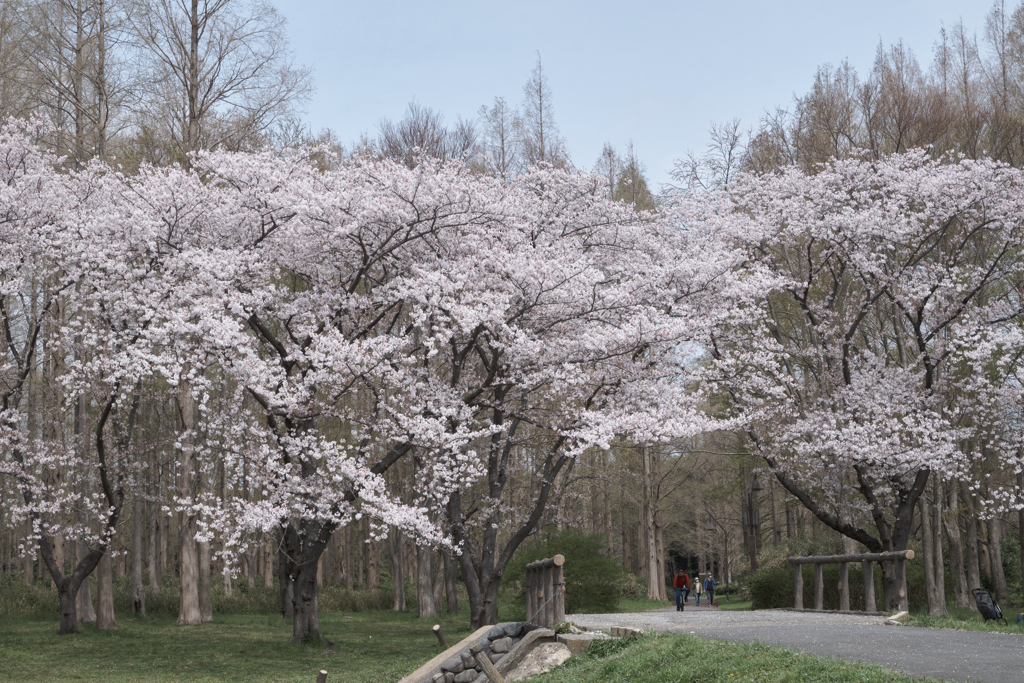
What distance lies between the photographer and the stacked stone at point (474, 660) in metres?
11.5

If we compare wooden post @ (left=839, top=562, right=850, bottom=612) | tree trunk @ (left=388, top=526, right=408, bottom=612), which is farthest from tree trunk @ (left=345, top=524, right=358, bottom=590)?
wooden post @ (left=839, top=562, right=850, bottom=612)

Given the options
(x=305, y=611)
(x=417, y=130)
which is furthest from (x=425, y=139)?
(x=305, y=611)

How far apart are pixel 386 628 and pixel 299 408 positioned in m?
8.45

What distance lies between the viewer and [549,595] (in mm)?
11375

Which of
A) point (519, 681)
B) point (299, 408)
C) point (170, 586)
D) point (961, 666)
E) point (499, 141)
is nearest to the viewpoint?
point (961, 666)

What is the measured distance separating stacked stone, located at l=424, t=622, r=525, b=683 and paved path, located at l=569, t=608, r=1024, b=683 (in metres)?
0.89

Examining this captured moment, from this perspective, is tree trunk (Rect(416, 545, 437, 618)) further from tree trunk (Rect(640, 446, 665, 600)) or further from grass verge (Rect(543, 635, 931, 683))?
grass verge (Rect(543, 635, 931, 683))

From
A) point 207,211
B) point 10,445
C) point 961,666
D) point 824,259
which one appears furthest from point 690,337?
point 10,445

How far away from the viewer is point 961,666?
279 inches

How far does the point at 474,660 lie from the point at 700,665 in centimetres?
447

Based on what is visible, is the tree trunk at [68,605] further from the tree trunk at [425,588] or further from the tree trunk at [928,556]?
the tree trunk at [928,556]

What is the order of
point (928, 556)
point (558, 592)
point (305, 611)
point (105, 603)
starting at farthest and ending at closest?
point (928, 556)
point (105, 603)
point (305, 611)
point (558, 592)

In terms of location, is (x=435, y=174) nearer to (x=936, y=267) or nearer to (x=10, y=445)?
(x=10, y=445)

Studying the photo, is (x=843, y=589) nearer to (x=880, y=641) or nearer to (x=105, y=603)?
(x=880, y=641)
